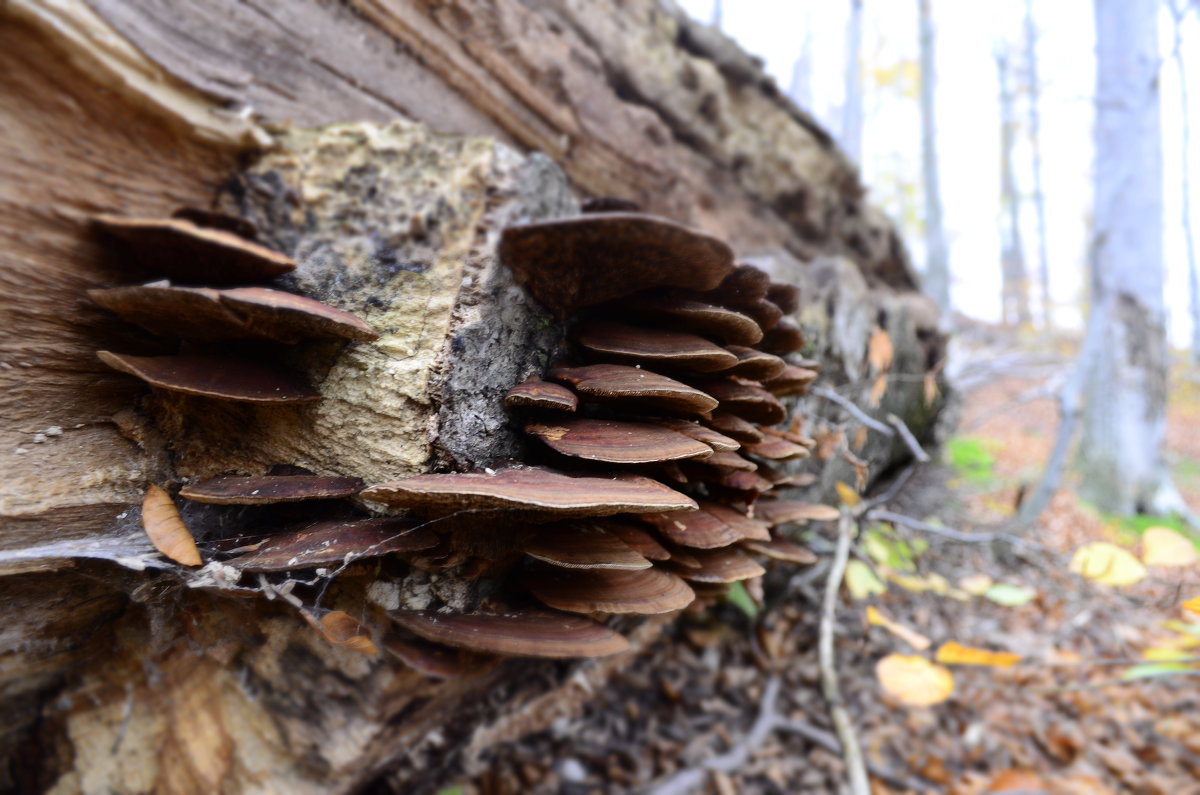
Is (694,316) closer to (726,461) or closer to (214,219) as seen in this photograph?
(726,461)

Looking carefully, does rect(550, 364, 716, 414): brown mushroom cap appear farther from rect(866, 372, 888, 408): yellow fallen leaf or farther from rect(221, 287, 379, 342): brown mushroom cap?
rect(866, 372, 888, 408): yellow fallen leaf

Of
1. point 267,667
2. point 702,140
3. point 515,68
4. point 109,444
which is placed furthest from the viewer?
point 702,140

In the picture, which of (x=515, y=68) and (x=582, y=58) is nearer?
(x=515, y=68)

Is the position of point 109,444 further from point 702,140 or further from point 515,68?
point 702,140

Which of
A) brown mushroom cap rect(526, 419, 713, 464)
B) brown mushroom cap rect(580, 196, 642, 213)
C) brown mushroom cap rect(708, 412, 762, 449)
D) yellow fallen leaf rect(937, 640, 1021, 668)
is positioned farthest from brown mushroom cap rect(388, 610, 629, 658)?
yellow fallen leaf rect(937, 640, 1021, 668)

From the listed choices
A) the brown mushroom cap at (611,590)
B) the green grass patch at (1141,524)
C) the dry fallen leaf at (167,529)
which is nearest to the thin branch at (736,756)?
the brown mushroom cap at (611,590)

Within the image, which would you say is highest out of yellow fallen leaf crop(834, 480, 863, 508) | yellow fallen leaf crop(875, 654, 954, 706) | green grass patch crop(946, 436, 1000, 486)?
yellow fallen leaf crop(834, 480, 863, 508)

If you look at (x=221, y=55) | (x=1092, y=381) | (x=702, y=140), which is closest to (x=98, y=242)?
(x=221, y=55)
